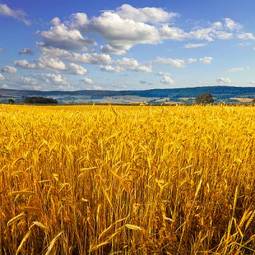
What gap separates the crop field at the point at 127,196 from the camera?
2.32 m

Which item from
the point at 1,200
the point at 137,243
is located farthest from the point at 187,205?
the point at 1,200

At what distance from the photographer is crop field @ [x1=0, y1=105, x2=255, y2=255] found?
232 centimetres

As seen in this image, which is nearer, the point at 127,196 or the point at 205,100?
the point at 127,196

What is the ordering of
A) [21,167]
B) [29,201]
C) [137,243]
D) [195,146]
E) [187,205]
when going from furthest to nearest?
[195,146] → [21,167] → [187,205] → [29,201] → [137,243]

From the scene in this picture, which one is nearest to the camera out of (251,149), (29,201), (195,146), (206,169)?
(29,201)

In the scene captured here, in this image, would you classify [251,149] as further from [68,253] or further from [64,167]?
[68,253]

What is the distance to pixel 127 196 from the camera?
2.40m

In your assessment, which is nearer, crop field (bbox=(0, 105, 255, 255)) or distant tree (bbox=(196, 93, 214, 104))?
crop field (bbox=(0, 105, 255, 255))

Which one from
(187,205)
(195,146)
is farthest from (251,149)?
(187,205)

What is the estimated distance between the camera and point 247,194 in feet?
11.2

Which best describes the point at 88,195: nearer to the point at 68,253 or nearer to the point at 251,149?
the point at 68,253

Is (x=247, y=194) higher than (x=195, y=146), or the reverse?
(x=195, y=146)

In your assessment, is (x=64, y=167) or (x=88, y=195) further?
(x=64, y=167)

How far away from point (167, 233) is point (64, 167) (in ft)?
3.17
